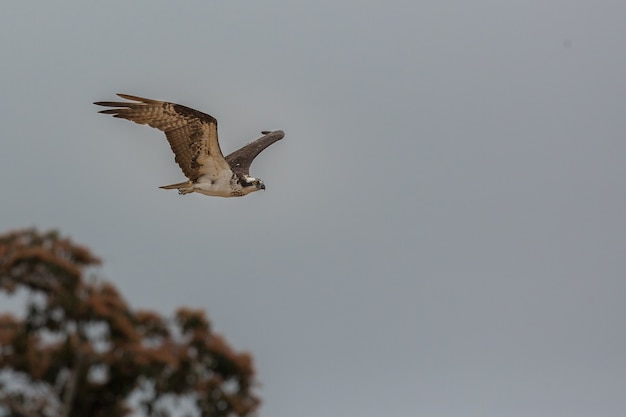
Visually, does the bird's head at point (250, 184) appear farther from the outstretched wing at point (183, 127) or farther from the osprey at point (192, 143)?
the outstretched wing at point (183, 127)

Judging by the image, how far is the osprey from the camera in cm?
3331

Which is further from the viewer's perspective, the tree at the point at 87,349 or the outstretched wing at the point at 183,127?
the outstretched wing at the point at 183,127

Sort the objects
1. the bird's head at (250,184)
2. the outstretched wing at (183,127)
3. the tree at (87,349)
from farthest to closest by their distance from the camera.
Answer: the bird's head at (250,184) → the outstretched wing at (183,127) → the tree at (87,349)

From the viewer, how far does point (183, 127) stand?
110ft

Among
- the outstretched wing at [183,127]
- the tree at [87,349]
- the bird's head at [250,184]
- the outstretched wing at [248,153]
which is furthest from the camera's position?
the outstretched wing at [248,153]

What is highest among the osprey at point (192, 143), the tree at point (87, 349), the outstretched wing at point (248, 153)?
the outstretched wing at point (248, 153)

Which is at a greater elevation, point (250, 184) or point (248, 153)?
point (248, 153)

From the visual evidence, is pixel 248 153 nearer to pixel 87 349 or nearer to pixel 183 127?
pixel 183 127

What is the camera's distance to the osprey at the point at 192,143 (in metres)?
33.3

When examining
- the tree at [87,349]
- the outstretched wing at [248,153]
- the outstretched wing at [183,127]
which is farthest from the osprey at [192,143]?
the tree at [87,349]

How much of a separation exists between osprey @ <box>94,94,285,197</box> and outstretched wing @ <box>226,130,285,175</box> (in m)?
1.32

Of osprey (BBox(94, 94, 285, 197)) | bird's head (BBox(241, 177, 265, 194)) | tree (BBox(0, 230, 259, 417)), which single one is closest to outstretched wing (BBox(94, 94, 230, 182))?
osprey (BBox(94, 94, 285, 197))

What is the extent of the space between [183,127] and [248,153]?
577 cm

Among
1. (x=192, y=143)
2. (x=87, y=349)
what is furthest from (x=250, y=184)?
(x=87, y=349)
